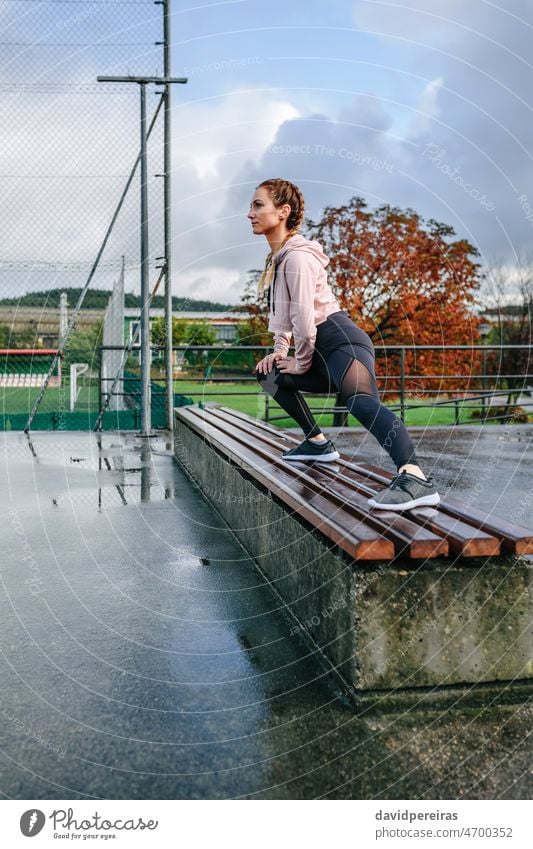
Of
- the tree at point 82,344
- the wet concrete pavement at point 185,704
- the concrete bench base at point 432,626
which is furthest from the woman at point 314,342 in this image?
the tree at point 82,344

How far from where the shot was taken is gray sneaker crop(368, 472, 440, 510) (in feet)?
7.83

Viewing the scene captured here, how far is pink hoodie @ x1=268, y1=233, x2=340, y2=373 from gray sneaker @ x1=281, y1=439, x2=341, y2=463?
1.71 feet

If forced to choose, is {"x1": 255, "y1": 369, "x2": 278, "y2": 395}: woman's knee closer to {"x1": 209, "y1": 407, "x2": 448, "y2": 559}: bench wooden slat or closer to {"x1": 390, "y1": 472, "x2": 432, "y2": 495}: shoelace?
{"x1": 209, "y1": 407, "x2": 448, "y2": 559}: bench wooden slat

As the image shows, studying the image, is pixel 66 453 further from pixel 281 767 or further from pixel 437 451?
pixel 281 767

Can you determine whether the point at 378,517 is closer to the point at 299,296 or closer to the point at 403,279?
the point at 299,296

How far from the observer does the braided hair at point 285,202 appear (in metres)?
3.20

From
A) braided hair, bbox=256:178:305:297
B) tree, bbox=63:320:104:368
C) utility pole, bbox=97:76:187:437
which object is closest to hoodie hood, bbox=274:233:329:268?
braided hair, bbox=256:178:305:297

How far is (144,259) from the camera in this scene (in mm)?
8016

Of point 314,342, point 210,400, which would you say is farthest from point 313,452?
point 210,400

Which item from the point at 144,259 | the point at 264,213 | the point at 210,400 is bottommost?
the point at 210,400

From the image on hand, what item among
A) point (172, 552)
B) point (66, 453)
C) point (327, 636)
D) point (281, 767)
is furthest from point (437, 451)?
point (281, 767)

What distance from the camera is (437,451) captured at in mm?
6797

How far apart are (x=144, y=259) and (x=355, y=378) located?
5.59 meters

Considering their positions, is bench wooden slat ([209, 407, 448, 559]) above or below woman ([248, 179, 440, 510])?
below
